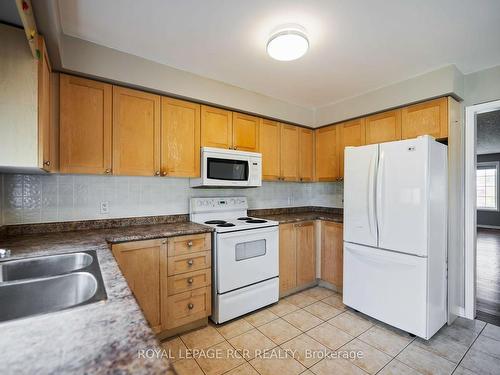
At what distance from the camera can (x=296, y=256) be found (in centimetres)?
309

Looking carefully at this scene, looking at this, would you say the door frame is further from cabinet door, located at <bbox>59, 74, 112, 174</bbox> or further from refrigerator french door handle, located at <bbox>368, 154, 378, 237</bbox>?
cabinet door, located at <bbox>59, 74, 112, 174</bbox>

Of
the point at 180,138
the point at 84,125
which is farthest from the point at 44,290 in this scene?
the point at 180,138

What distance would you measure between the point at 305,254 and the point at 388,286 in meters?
1.04

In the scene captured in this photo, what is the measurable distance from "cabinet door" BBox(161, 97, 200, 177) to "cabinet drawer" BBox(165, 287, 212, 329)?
1.12m

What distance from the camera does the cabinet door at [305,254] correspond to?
3.11 meters

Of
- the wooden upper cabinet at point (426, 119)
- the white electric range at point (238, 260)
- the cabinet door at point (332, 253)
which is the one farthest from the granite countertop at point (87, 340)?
the wooden upper cabinet at point (426, 119)

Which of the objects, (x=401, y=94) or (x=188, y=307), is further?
(x=401, y=94)

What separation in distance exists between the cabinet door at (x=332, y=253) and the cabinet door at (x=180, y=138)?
5.74ft

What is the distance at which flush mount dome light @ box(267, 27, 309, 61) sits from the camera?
70.4 inches

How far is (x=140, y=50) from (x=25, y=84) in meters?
1.00

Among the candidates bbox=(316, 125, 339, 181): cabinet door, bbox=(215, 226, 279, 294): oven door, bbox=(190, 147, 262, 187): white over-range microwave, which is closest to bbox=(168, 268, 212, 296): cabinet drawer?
bbox=(215, 226, 279, 294): oven door

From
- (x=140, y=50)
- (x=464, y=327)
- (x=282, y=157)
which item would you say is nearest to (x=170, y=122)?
(x=140, y=50)

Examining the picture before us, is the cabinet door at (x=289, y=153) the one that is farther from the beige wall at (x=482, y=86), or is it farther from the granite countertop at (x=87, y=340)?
the granite countertop at (x=87, y=340)

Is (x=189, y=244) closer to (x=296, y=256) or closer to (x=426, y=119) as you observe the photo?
(x=296, y=256)
